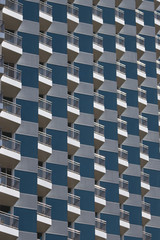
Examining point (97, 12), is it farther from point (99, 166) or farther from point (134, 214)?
point (134, 214)

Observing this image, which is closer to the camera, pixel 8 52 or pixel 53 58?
pixel 8 52

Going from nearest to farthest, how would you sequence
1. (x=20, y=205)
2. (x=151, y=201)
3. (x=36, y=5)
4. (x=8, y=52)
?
(x=20, y=205)
(x=8, y=52)
(x=36, y=5)
(x=151, y=201)

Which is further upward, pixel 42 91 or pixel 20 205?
pixel 42 91

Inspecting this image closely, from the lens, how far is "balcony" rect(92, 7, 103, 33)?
9300 centimetres

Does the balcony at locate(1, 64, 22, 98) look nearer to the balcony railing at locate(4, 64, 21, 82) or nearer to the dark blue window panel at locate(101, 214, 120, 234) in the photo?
the balcony railing at locate(4, 64, 21, 82)

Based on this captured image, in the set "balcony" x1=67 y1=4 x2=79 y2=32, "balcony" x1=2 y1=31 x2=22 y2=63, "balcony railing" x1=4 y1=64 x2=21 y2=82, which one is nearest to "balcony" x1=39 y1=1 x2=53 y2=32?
"balcony" x1=67 y1=4 x2=79 y2=32

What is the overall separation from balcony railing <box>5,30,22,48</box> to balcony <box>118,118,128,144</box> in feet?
52.9

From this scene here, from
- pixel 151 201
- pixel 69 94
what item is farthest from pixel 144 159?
pixel 69 94

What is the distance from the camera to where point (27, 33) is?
82.2 meters

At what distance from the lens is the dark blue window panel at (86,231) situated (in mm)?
79750

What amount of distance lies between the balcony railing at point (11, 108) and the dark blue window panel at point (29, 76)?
320 cm

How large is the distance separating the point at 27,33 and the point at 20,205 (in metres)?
17.6

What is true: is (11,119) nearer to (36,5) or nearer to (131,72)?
(36,5)

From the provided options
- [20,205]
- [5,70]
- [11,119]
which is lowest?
[20,205]
